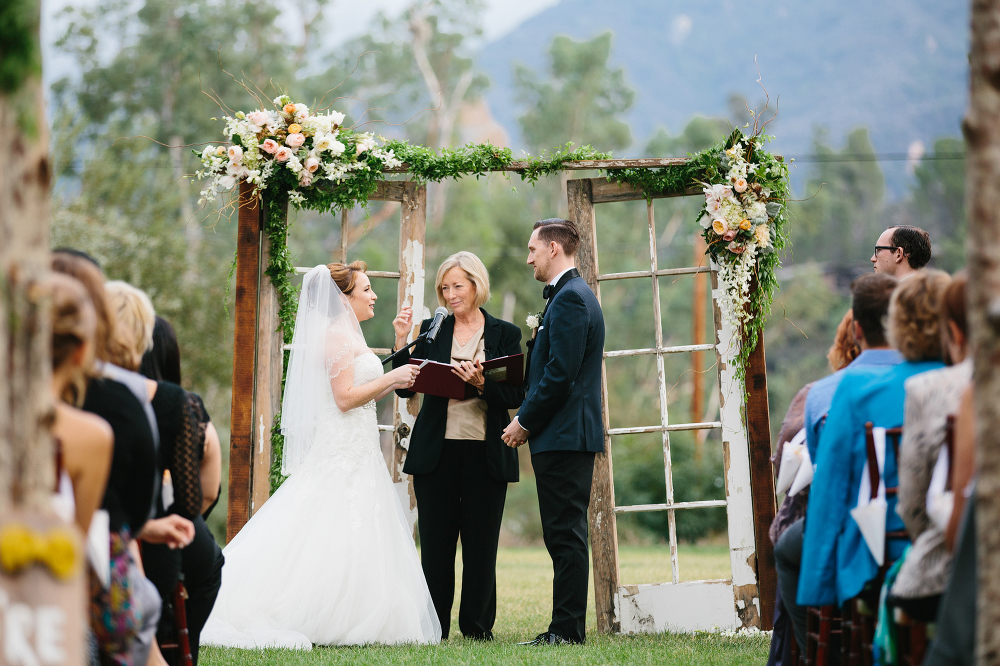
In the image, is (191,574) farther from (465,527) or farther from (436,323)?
(436,323)

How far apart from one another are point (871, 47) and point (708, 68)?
732 inches

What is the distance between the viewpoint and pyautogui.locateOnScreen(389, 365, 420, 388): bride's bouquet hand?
4.74 m

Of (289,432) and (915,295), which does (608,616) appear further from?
(915,295)

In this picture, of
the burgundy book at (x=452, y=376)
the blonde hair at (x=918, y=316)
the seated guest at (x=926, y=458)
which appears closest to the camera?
the seated guest at (x=926, y=458)

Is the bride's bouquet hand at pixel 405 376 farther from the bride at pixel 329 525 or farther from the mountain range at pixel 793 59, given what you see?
the mountain range at pixel 793 59

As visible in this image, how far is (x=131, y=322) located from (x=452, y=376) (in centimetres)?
216

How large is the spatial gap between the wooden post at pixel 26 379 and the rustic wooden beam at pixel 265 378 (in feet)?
10.8

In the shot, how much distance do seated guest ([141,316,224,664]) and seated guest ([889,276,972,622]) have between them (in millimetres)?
2064

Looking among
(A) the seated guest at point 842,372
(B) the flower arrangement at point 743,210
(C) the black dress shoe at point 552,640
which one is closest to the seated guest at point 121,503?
(A) the seated guest at point 842,372

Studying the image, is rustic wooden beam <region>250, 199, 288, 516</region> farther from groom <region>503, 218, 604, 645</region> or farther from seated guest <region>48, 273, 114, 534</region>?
seated guest <region>48, 273, 114, 534</region>

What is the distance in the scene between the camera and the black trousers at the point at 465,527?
4.79 meters

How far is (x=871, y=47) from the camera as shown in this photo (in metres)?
110

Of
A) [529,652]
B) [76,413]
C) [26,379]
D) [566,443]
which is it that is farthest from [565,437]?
[26,379]

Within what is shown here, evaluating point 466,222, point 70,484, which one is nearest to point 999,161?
point 70,484
